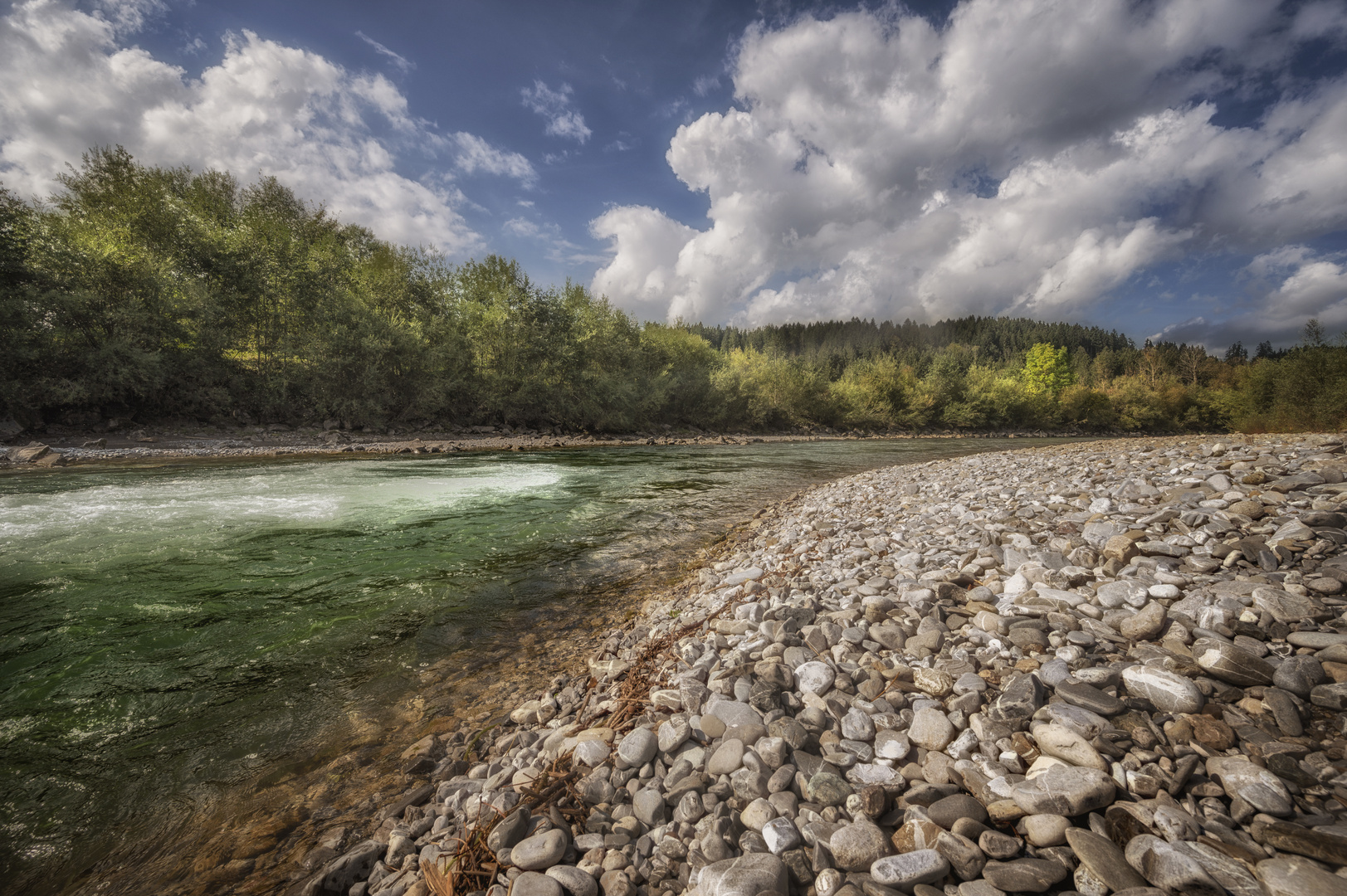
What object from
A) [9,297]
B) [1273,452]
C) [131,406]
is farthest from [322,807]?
[131,406]

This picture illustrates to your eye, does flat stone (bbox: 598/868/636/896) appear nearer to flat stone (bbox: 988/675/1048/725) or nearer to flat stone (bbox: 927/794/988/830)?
flat stone (bbox: 927/794/988/830)

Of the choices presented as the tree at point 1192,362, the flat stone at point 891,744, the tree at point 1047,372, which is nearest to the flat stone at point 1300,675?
the flat stone at point 891,744

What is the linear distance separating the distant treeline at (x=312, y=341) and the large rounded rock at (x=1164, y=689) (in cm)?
3031

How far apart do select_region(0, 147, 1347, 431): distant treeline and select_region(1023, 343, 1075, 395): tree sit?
33.3 metres

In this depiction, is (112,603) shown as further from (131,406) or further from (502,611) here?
(131,406)

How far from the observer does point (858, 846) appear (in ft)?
5.48

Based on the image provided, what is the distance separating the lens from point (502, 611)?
506 centimetres

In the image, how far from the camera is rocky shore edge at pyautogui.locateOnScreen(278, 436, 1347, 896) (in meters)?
1.55

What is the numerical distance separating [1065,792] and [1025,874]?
39 centimetres

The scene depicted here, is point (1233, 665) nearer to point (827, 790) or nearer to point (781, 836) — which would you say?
point (827, 790)

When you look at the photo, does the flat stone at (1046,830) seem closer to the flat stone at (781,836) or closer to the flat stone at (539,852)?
the flat stone at (781,836)

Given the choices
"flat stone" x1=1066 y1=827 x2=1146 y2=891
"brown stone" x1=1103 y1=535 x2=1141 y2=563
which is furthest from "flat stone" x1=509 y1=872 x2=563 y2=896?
"brown stone" x1=1103 y1=535 x2=1141 y2=563

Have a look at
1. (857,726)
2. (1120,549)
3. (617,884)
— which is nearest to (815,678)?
(857,726)

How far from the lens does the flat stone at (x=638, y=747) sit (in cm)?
234
